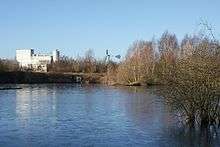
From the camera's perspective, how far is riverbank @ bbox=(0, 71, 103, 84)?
10981cm

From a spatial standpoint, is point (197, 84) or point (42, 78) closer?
point (197, 84)

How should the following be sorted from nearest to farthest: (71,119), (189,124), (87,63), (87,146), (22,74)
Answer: (87,146), (189,124), (71,119), (22,74), (87,63)

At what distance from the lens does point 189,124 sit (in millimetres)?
24453

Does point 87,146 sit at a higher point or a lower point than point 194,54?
lower

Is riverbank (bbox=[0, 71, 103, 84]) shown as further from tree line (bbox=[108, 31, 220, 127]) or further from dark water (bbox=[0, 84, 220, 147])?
tree line (bbox=[108, 31, 220, 127])

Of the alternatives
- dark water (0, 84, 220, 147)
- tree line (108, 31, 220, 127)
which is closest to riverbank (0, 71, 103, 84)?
dark water (0, 84, 220, 147)

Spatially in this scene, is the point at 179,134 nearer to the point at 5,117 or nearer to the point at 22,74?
the point at 5,117

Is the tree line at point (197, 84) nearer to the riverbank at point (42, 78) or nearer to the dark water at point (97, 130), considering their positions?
the dark water at point (97, 130)

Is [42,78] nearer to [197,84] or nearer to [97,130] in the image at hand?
[97,130]

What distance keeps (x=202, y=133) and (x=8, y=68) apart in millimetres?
98590

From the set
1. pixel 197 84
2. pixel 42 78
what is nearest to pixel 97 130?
pixel 197 84

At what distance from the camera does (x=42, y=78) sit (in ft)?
373

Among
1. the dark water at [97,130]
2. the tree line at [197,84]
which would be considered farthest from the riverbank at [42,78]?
the tree line at [197,84]

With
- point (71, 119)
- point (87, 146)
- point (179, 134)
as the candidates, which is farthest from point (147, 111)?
point (87, 146)
